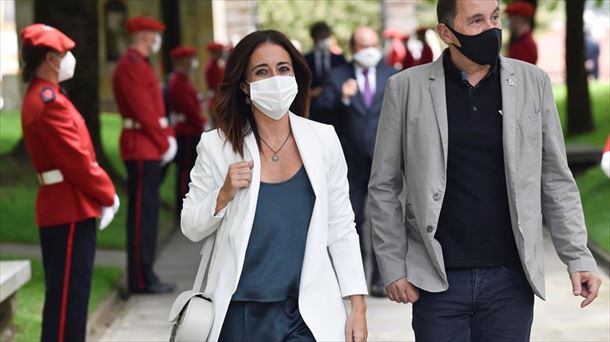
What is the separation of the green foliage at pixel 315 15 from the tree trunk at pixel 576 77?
43587 mm

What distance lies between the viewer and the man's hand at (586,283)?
204 inches

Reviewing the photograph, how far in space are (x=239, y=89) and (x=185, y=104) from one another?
34.7ft

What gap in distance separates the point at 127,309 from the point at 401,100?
575 centimetres

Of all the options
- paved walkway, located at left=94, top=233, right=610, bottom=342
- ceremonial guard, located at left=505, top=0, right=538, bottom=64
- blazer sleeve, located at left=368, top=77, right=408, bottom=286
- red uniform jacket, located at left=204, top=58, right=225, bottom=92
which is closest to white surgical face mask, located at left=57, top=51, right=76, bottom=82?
paved walkway, located at left=94, top=233, right=610, bottom=342

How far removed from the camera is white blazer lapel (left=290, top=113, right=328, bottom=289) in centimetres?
465

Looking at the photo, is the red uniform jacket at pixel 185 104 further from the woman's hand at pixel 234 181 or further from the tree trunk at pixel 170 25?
the woman's hand at pixel 234 181

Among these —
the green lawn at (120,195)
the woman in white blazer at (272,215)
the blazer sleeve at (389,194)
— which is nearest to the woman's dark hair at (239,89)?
the woman in white blazer at (272,215)

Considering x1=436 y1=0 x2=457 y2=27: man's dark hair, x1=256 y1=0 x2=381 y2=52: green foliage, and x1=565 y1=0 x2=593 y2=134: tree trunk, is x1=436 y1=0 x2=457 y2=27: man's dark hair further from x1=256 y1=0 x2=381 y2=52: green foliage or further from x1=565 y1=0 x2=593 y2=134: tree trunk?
x1=256 y1=0 x2=381 y2=52: green foliage

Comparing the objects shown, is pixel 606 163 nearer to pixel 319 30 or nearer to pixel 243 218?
pixel 243 218

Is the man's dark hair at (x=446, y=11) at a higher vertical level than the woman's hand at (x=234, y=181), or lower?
higher

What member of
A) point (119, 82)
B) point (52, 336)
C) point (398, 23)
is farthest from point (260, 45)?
point (398, 23)

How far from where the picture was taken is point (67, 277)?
7.56m

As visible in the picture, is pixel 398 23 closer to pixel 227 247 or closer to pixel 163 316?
pixel 163 316

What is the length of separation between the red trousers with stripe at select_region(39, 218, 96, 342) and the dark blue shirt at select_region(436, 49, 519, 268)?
302 cm
